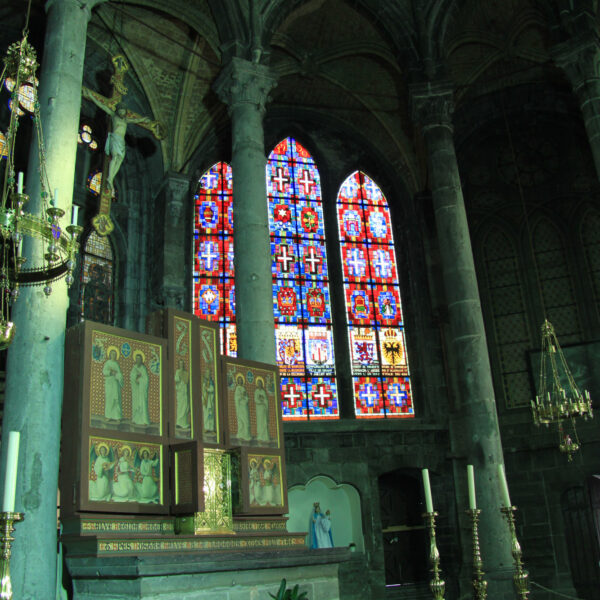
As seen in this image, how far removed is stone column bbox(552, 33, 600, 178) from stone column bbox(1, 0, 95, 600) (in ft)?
28.1

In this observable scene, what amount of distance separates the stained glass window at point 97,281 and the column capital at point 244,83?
4406 mm

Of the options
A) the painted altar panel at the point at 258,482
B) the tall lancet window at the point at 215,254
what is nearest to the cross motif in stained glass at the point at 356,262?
the tall lancet window at the point at 215,254

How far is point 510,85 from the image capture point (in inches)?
698

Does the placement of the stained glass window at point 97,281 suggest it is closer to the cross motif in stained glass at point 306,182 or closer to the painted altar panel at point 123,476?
the cross motif in stained glass at point 306,182

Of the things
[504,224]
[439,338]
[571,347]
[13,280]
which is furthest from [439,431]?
[13,280]

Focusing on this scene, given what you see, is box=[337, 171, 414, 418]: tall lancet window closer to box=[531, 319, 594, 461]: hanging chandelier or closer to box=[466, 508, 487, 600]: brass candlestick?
box=[531, 319, 594, 461]: hanging chandelier

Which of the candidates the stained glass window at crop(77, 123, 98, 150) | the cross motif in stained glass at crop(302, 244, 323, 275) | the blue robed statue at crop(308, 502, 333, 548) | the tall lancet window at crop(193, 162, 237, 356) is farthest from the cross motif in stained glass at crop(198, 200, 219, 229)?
the blue robed statue at crop(308, 502, 333, 548)

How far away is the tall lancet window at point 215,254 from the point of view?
1541 cm

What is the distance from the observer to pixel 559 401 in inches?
587

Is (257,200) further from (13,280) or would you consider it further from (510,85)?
(510,85)

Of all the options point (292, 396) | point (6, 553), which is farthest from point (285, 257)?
point (6, 553)

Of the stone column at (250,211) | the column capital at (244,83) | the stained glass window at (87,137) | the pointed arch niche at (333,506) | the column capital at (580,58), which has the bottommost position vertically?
the pointed arch niche at (333,506)

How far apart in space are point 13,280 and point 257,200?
16.8 ft

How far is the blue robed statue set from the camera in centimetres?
1316
